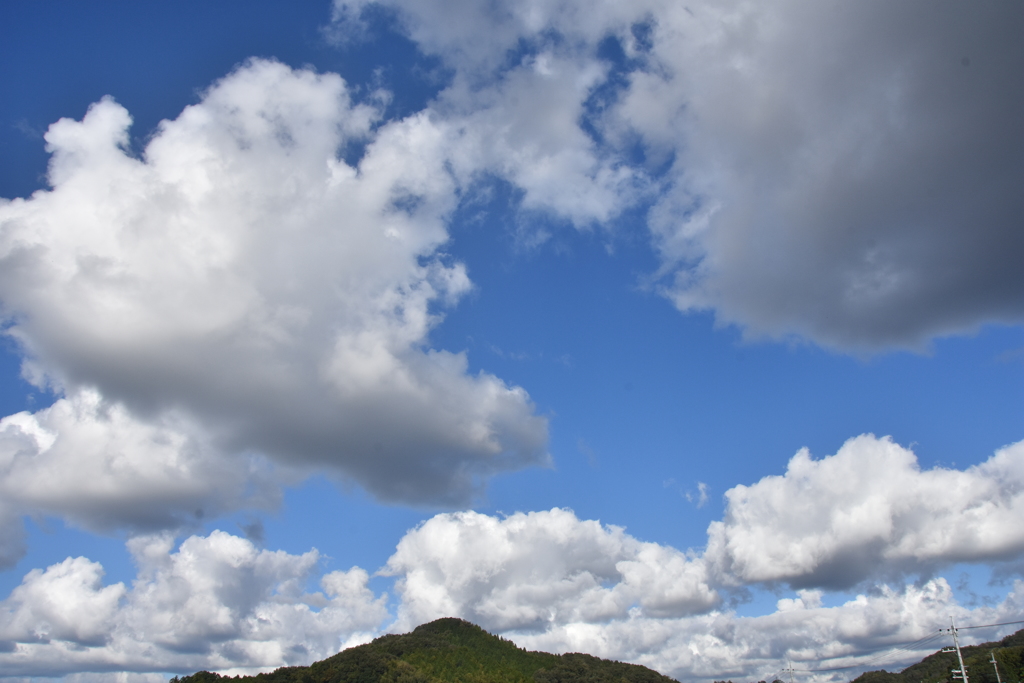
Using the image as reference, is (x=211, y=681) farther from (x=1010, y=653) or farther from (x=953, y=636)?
(x=1010, y=653)

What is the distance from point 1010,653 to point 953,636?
6543cm

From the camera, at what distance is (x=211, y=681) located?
199m

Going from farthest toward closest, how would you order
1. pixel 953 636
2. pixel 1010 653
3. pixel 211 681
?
pixel 211 681 → pixel 1010 653 → pixel 953 636

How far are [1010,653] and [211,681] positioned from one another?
227 meters

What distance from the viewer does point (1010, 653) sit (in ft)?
560

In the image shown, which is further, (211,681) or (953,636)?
(211,681)

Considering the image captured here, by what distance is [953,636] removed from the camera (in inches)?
5059

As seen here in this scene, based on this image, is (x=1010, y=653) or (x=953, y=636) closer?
(x=953, y=636)

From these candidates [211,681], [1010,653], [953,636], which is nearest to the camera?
[953,636]

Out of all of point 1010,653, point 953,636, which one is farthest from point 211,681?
point 1010,653

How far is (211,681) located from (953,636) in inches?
7823
